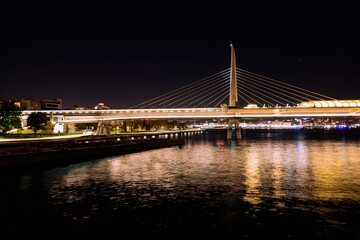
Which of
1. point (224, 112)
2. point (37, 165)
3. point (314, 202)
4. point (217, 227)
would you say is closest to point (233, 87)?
point (224, 112)

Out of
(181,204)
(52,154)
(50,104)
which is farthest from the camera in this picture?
(50,104)

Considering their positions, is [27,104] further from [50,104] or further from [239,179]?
[239,179]

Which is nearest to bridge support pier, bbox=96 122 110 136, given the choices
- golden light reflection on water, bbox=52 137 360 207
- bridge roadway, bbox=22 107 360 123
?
bridge roadway, bbox=22 107 360 123

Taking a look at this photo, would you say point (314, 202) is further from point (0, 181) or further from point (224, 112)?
point (224, 112)

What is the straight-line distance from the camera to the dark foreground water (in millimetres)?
13172

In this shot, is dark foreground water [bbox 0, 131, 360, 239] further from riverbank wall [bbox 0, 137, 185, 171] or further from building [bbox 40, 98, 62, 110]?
building [bbox 40, 98, 62, 110]

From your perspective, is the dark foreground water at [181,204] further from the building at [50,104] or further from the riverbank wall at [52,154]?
the building at [50,104]

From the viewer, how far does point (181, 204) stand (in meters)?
17.4

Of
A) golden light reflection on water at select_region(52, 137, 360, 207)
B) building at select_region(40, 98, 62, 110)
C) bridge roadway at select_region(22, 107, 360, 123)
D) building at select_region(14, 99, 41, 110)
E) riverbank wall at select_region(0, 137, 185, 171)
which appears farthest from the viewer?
building at select_region(40, 98, 62, 110)

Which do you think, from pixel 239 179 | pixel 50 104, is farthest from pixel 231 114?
pixel 50 104

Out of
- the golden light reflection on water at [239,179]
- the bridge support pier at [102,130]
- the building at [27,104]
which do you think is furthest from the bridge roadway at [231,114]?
the building at [27,104]

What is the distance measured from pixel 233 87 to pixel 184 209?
61.1m

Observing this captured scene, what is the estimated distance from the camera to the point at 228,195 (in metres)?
19.4

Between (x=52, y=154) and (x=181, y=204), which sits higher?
(x=52, y=154)
